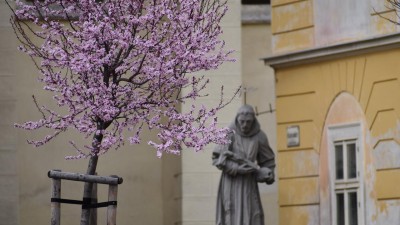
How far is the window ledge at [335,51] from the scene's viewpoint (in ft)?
61.4

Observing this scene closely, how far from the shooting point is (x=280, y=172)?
2034 cm

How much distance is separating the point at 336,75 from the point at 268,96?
522 centimetres

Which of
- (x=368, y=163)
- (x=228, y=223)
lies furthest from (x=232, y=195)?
(x=368, y=163)

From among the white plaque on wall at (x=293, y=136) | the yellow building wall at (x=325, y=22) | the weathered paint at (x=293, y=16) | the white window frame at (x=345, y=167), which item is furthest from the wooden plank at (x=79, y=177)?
the weathered paint at (x=293, y=16)

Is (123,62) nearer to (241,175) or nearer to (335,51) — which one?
(241,175)

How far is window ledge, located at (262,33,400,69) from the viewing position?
1870 cm

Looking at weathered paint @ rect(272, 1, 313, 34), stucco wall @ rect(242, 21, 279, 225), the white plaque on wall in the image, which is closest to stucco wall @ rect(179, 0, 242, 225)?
weathered paint @ rect(272, 1, 313, 34)

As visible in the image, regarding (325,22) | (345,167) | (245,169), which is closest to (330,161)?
(345,167)

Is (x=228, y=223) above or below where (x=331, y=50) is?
below

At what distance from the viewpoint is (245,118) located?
19.2m

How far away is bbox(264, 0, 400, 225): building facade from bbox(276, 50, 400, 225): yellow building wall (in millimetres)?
11

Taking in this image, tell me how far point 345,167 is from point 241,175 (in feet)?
3.99

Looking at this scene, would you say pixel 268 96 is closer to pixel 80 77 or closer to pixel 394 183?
pixel 394 183

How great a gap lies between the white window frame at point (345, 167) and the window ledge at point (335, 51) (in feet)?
2.80
